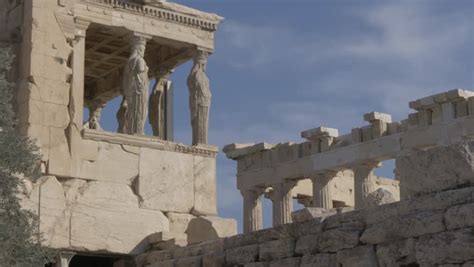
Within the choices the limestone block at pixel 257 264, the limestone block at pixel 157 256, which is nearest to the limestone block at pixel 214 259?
the limestone block at pixel 257 264

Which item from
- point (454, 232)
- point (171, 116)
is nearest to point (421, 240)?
point (454, 232)

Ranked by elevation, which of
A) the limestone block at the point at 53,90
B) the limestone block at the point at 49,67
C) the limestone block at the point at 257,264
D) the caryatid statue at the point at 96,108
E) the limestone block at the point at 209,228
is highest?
the caryatid statue at the point at 96,108

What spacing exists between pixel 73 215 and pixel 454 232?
6663 mm

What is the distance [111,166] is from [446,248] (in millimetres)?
6833

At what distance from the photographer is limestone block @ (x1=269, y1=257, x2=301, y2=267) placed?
10.4m

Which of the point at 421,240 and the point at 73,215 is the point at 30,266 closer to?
the point at 73,215

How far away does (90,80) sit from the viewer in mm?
18625

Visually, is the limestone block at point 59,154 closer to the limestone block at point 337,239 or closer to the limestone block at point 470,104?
the limestone block at point 337,239

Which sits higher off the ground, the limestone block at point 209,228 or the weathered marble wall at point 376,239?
the limestone block at point 209,228

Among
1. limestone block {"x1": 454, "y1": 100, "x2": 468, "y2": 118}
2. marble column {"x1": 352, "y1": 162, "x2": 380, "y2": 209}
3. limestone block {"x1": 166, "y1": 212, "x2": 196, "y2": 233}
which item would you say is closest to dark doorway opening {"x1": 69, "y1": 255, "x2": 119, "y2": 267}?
limestone block {"x1": 166, "y1": 212, "x2": 196, "y2": 233}

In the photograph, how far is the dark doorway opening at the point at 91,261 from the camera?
1519 cm

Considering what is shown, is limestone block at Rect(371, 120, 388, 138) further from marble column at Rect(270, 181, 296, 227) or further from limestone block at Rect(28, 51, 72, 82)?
limestone block at Rect(28, 51, 72, 82)

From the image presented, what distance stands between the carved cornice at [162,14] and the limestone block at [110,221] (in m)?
2.78

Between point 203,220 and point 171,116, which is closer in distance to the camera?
point 203,220
